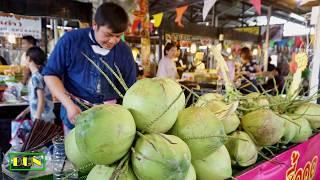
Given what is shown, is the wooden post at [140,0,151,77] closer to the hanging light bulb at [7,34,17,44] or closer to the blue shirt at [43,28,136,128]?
the hanging light bulb at [7,34,17,44]

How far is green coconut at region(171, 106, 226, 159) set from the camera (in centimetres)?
66

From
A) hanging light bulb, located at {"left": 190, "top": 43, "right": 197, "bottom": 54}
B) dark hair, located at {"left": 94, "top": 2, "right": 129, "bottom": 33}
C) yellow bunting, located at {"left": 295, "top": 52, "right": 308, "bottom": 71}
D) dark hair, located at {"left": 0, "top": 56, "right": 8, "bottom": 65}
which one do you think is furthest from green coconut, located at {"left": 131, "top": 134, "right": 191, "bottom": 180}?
hanging light bulb, located at {"left": 190, "top": 43, "right": 197, "bottom": 54}

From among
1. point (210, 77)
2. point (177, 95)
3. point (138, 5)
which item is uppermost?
point (138, 5)

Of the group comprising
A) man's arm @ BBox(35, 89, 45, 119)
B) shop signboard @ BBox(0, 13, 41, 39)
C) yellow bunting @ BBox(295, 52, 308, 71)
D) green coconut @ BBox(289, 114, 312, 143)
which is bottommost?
man's arm @ BBox(35, 89, 45, 119)

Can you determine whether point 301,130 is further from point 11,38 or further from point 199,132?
point 11,38

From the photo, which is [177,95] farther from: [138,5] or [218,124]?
[138,5]

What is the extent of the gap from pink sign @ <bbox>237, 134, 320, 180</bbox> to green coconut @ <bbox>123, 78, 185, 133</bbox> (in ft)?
1.08

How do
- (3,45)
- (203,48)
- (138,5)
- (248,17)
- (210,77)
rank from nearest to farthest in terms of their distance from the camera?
(3,45)
(138,5)
(210,77)
(203,48)
(248,17)

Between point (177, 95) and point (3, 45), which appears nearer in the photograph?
point (177, 95)

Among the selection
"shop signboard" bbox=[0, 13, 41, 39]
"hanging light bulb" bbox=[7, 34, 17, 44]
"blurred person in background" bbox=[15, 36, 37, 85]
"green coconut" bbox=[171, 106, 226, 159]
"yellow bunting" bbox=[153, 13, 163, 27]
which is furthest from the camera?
"yellow bunting" bbox=[153, 13, 163, 27]

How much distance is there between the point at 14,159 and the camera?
2.81ft

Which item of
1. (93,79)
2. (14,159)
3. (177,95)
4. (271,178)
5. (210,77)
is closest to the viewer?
(177,95)

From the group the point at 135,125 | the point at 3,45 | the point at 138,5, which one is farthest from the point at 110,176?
the point at 138,5

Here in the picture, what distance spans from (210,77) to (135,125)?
6794 millimetres
